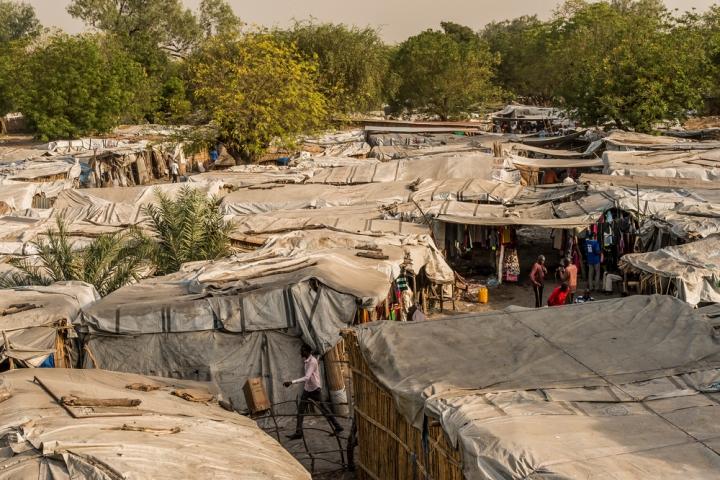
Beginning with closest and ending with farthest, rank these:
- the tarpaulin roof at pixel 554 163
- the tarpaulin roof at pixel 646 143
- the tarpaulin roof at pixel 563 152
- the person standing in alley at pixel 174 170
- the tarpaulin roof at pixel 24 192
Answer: the tarpaulin roof at pixel 24 192 < the tarpaulin roof at pixel 554 163 < the tarpaulin roof at pixel 646 143 < the tarpaulin roof at pixel 563 152 < the person standing in alley at pixel 174 170

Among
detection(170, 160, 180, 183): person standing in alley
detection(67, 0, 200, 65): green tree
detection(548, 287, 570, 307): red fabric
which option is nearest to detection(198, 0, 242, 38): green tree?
detection(67, 0, 200, 65): green tree

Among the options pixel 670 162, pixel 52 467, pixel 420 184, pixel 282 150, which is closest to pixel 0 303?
pixel 52 467

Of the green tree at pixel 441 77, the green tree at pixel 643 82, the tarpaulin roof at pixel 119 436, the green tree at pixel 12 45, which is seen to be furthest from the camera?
the green tree at pixel 441 77

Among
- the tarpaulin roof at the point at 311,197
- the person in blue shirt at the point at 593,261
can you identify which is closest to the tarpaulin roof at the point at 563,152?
the tarpaulin roof at the point at 311,197

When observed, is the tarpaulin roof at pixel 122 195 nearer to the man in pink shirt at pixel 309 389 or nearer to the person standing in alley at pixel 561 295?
the person standing in alley at pixel 561 295

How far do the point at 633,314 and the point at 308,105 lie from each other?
20323mm

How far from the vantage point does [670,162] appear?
774 inches

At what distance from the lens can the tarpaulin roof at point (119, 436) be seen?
16.8 feet

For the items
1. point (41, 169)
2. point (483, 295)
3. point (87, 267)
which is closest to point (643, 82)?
point (483, 295)

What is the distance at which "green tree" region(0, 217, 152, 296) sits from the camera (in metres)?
11.9

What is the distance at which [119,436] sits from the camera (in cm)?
561

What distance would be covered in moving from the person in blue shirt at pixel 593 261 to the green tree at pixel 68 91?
25.6 m

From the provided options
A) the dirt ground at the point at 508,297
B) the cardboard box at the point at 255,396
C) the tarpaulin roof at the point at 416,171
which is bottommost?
the dirt ground at the point at 508,297

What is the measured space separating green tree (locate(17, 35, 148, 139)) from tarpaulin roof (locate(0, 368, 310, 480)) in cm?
2928
